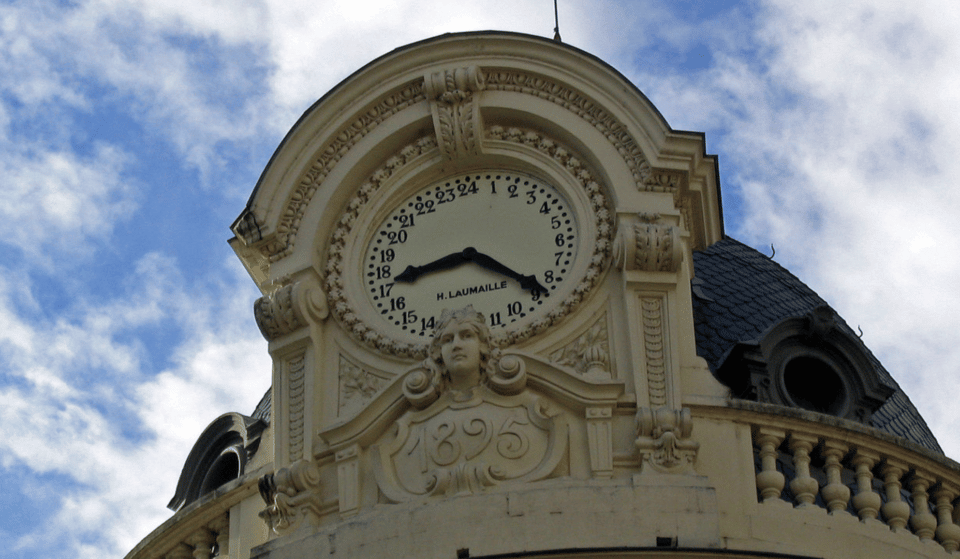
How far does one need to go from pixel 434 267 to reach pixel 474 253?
35 cm

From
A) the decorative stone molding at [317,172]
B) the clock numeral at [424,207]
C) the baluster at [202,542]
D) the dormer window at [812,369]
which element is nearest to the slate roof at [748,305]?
the dormer window at [812,369]

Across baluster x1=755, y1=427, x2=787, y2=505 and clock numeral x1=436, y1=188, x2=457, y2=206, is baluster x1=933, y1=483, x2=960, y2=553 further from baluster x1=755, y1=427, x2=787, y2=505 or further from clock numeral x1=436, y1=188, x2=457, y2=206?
clock numeral x1=436, y1=188, x2=457, y2=206

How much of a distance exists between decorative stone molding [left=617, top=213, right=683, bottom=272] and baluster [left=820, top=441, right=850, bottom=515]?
5.99 feet

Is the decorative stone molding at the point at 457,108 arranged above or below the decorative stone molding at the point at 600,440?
above

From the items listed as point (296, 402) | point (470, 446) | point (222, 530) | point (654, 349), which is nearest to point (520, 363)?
point (470, 446)

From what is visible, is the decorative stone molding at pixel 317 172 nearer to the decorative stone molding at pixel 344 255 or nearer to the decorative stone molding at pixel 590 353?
the decorative stone molding at pixel 344 255

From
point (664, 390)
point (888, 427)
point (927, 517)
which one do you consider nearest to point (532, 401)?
point (664, 390)

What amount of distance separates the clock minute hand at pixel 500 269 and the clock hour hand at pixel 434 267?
6 cm

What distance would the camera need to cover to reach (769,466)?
1397 centimetres

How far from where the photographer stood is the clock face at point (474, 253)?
49.0ft

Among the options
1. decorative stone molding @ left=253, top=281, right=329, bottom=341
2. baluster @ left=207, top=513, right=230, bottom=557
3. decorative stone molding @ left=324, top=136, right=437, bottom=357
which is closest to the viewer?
decorative stone molding @ left=324, top=136, right=437, bottom=357

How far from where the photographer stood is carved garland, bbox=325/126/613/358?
14.6 metres

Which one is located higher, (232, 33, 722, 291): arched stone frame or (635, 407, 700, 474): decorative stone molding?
(232, 33, 722, 291): arched stone frame

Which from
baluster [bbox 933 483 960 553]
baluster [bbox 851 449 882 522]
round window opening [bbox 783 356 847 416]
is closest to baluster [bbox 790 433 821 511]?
baluster [bbox 851 449 882 522]
